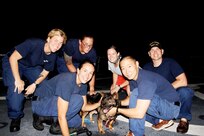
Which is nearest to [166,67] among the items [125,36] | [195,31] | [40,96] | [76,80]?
[76,80]

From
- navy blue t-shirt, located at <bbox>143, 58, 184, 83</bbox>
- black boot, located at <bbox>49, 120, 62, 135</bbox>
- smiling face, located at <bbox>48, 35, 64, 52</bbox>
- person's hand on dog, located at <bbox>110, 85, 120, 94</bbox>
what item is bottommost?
black boot, located at <bbox>49, 120, 62, 135</bbox>

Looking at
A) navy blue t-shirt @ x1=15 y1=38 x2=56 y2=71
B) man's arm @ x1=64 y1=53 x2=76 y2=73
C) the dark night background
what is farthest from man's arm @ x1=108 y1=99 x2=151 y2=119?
the dark night background

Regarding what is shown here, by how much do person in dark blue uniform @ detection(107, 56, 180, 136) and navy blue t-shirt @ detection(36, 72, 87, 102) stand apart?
2.15 ft

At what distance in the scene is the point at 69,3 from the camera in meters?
57.2

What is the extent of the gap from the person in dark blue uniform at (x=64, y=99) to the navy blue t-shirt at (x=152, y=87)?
0.75 meters

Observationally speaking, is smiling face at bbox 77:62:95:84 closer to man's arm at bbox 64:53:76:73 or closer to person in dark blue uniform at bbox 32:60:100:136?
person in dark blue uniform at bbox 32:60:100:136

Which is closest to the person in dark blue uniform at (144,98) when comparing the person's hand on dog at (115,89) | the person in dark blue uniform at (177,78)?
the person in dark blue uniform at (177,78)

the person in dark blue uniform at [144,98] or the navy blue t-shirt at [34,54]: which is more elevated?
the navy blue t-shirt at [34,54]

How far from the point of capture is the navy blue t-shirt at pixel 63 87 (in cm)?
317

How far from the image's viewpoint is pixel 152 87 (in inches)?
124

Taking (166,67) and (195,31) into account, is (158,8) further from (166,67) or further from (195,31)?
(166,67)

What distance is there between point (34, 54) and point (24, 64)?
32 centimetres

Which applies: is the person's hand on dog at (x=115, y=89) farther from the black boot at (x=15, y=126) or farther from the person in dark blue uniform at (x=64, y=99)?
the black boot at (x=15, y=126)

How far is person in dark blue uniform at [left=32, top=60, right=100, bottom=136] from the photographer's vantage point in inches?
123
